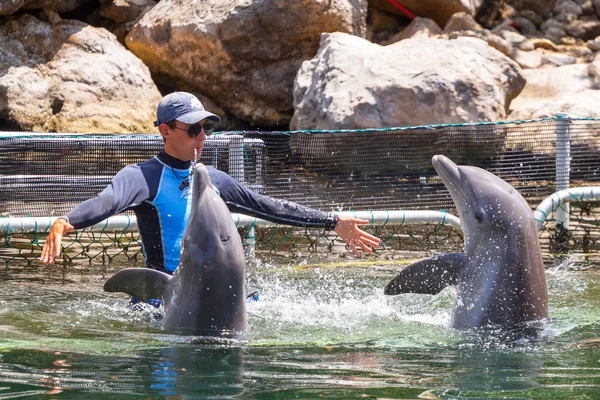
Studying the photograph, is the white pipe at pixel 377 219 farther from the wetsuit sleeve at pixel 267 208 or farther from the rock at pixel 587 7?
the rock at pixel 587 7

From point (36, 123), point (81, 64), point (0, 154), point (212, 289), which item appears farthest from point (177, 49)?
Result: point (212, 289)

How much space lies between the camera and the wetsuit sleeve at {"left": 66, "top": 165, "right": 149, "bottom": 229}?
14.6 ft

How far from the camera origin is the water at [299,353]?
3523mm

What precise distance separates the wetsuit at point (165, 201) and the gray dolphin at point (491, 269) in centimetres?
69

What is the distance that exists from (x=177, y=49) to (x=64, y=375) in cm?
1114

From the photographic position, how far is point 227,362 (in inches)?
157

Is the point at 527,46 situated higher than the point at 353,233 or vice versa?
the point at 527,46

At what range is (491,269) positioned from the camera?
4773 millimetres

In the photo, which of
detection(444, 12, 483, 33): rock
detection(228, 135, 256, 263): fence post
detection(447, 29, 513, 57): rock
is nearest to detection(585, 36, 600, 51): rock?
detection(447, 29, 513, 57): rock

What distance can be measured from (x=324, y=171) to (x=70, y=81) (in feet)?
17.8

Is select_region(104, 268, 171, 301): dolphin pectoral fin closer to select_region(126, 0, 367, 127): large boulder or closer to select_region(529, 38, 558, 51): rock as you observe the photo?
select_region(126, 0, 367, 127): large boulder

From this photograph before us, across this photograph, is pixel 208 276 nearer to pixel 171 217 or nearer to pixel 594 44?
pixel 171 217

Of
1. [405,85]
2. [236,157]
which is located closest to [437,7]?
[405,85]

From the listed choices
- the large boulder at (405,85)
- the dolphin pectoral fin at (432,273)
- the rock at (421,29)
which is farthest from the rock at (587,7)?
the dolphin pectoral fin at (432,273)
